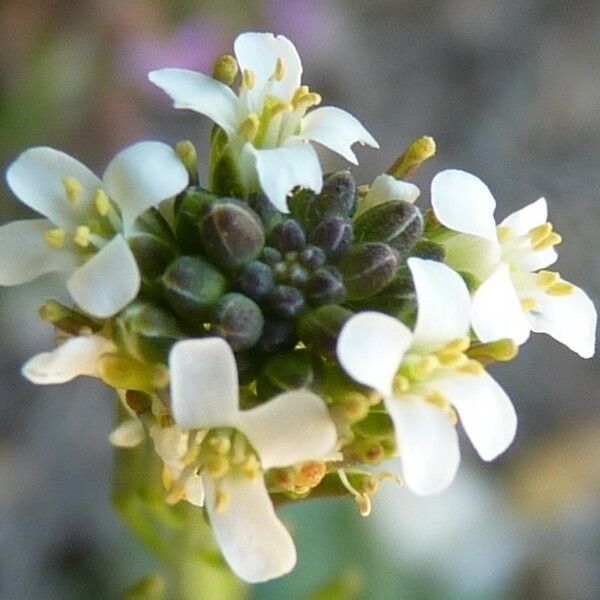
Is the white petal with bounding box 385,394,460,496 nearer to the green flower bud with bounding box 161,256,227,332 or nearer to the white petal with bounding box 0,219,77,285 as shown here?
the green flower bud with bounding box 161,256,227,332

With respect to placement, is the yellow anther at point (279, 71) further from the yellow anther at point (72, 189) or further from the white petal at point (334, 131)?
the yellow anther at point (72, 189)

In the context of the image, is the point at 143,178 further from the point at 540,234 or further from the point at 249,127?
the point at 540,234

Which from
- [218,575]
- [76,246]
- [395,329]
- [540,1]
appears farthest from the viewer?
[540,1]

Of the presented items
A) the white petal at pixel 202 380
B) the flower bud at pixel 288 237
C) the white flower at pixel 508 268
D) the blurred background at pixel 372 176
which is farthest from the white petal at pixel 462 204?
the blurred background at pixel 372 176

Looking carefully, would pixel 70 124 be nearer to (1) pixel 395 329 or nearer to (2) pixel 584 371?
(2) pixel 584 371

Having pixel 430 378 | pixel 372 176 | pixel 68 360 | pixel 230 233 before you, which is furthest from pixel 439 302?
pixel 372 176

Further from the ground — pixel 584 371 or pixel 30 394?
pixel 584 371

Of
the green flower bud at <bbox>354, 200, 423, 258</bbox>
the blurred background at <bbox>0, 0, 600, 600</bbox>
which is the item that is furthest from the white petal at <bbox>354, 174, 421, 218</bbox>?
the blurred background at <bbox>0, 0, 600, 600</bbox>

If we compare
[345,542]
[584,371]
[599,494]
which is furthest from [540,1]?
[345,542]
